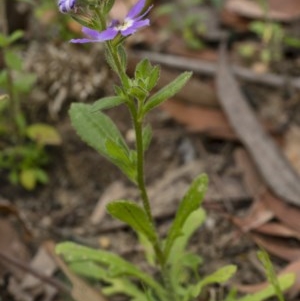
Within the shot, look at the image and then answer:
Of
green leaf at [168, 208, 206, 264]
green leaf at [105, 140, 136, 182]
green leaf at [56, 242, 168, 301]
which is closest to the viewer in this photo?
green leaf at [105, 140, 136, 182]

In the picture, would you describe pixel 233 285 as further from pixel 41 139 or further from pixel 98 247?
pixel 41 139

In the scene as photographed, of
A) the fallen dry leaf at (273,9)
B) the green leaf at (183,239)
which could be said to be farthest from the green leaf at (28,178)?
the fallen dry leaf at (273,9)

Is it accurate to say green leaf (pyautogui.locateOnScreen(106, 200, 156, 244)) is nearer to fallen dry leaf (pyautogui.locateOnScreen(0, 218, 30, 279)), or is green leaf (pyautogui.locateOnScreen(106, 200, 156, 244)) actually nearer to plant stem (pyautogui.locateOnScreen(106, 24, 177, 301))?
plant stem (pyautogui.locateOnScreen(106, 24, 177, 301))

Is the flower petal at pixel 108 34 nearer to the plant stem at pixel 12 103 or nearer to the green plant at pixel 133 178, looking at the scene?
the green plant at pixel 133 178

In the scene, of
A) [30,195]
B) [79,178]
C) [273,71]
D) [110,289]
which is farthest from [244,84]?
[110,289]

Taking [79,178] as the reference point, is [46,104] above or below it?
above

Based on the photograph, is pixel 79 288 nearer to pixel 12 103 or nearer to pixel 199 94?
pixel 12 103

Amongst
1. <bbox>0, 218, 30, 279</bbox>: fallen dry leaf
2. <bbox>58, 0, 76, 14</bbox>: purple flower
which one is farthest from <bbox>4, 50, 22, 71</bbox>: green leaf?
<bbox>58, 0, 76, 14</bbox>: purple flower
